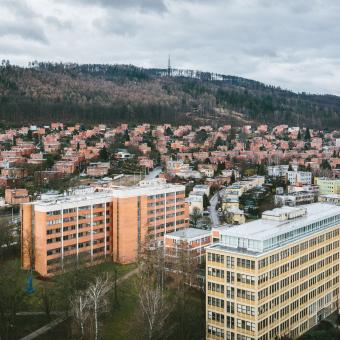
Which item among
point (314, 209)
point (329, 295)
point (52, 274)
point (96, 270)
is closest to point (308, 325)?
point (329, 295)

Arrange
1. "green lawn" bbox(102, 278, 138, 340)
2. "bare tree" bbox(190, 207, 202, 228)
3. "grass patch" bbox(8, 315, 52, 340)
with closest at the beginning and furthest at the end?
"grass patch" bbox(8, 315, 52, 340) < "green lawn" bbox(102, 278, 138, 340) < "bare tree" bbox(190, 207, 202, 228)

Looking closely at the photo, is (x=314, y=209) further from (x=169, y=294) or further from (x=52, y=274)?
(x=52, y=274)

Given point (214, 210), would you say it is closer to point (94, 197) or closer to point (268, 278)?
point (94, 197)

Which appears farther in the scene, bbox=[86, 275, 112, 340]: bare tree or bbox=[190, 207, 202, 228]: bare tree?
bbox=[190, 207, 202, 228]: bare tree

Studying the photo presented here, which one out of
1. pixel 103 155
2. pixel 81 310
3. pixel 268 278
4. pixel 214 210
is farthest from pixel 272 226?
pixel 103 155

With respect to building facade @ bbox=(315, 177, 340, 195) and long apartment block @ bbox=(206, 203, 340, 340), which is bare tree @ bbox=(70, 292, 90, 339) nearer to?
long apartment block @ bbox=(206, 203, 340, 340)

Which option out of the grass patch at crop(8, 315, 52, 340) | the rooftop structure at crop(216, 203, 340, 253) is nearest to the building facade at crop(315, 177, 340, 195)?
the rooftop structure at crop(216, 203, 340, 253)

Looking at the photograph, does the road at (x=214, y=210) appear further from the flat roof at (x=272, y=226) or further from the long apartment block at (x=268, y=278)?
the long apartment block at (x=268, y=278)
